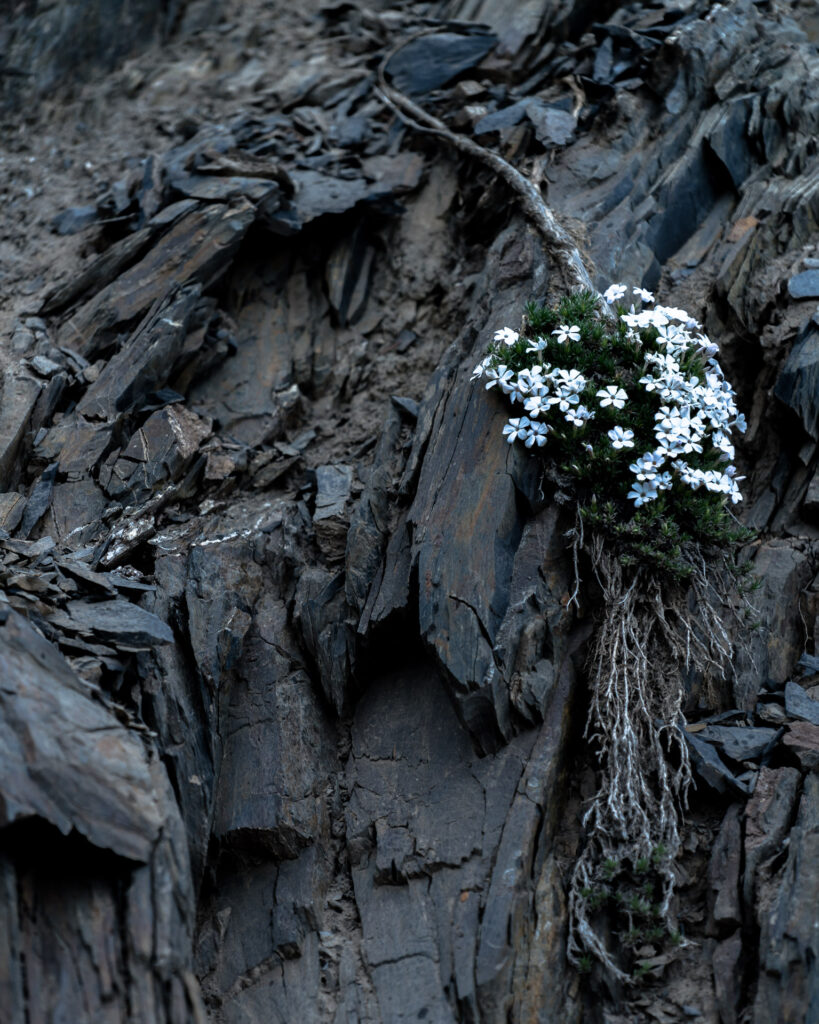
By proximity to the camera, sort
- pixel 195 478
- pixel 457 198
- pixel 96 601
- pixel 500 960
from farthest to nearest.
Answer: pixel 457 198 < pixel 195 478 < pixel 96 601 < pixel 500 960

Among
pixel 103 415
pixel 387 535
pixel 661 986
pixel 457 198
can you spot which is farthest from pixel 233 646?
pixel 457 198

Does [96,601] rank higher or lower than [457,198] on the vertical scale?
lower

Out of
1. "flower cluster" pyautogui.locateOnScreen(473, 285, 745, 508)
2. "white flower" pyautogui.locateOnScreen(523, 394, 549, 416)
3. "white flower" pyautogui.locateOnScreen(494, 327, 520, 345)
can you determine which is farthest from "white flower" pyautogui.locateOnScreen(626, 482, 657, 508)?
"white flower" pyautogui.locateOnScreen(494, 327, 520, 345)

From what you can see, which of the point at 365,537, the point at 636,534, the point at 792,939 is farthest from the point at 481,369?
the point at 792,939

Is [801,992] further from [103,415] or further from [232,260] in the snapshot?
[232,260]

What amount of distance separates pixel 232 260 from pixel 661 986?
7485 millimetres

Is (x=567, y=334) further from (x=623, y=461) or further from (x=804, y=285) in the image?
(x=804, y=285)

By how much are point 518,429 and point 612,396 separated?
70 cm

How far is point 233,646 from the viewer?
6.82 metres

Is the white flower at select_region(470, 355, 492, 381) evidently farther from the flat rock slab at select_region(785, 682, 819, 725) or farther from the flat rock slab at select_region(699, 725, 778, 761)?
the flat rock slab at select_region(785, 682, 819, 725)

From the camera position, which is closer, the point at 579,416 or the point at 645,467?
the point at 645,467

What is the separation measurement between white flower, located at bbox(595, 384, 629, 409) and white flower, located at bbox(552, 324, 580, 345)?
1.60ft

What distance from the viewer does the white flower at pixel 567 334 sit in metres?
6.74

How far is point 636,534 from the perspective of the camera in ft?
20.9
